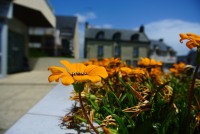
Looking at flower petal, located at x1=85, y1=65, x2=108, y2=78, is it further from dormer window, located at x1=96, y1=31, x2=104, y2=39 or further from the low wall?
dormer window, located at x1=96, y1=31, x2=104, y2=39

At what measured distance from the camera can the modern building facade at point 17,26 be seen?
38.1 feet

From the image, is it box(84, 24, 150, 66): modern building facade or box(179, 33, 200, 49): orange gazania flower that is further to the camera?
box(84, 24, 150, 66): modern building facade

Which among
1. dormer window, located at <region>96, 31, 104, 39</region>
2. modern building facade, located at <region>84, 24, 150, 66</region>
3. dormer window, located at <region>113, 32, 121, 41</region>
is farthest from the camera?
dormer window, located at <region>113, 32, 121, 41</region>

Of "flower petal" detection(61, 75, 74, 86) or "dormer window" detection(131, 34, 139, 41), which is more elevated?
"dormer window" detection(131, 34, 139, 41)

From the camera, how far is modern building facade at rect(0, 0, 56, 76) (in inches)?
457

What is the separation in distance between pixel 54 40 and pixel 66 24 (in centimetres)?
502

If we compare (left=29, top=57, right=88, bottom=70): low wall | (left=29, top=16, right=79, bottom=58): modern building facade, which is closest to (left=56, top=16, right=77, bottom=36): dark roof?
(left=29, top=16, right=79, bottom=58): modern building facade

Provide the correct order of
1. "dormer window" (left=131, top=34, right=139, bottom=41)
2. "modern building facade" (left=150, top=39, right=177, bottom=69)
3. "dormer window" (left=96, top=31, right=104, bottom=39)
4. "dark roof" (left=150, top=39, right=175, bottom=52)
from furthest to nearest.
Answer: "dark roof" (left=150, top=39, right=175, bottom=52) < "modern building facade" (left=150, top=39, right=177, bottom=69) < "dormer window" (left=131, top=34, right=139, bottom=41) < "dormer window" (left=96, top=31, right=104, bottom=39)

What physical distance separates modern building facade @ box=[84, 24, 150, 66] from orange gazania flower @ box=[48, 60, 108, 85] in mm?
39152

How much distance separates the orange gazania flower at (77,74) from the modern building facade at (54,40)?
31.4 m

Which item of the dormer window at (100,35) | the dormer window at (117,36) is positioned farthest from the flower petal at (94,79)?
the dormer window at (117,36)

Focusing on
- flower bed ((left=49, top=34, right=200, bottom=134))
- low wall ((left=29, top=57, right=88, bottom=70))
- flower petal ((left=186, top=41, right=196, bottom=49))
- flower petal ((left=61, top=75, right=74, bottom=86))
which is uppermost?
flower petal ((left=186, top=41, right=196, bottom=49))

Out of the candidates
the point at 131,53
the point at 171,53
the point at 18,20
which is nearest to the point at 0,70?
the point at 18,20

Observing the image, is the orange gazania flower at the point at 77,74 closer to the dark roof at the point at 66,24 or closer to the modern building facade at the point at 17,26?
the modern building facade at the point at 17,26
